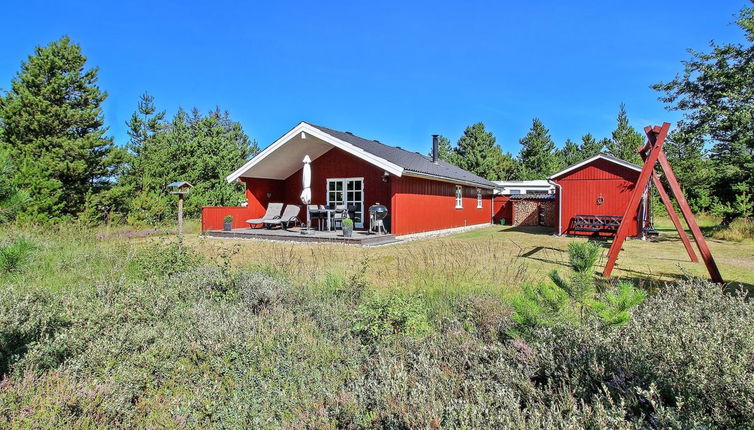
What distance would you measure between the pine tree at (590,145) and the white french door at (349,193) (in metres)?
35.0

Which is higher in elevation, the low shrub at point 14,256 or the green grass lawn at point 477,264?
the low shrub at point 14,256

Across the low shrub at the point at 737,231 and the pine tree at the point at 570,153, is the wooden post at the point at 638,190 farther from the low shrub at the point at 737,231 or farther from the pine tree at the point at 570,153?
the pine tree at the point at 570,153

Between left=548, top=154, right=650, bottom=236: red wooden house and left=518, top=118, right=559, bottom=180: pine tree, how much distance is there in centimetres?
2050

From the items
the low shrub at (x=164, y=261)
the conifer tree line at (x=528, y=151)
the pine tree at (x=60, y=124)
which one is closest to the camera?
the low shrub at (x=164, y=261)

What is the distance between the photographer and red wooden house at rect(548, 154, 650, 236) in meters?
13.8

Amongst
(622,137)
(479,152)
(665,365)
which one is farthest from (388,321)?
(622,137)

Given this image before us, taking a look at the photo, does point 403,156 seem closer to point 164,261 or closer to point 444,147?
point 164,261

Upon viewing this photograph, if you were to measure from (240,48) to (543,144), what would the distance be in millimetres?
29833

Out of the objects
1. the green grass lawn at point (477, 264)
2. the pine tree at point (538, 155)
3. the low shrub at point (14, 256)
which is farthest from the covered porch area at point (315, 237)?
the pine tree at point (538, 155)

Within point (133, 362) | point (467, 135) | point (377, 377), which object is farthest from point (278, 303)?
point (467, 135)

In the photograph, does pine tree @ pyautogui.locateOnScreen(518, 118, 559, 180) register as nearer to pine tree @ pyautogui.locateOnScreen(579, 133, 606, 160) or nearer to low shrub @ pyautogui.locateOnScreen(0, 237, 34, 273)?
pine tree @ pyautogui.locateOnScreen(579, 133, 606, 160)

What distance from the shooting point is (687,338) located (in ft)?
6.09

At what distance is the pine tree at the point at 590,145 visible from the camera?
→ 41219 mm

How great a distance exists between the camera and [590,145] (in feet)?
136
